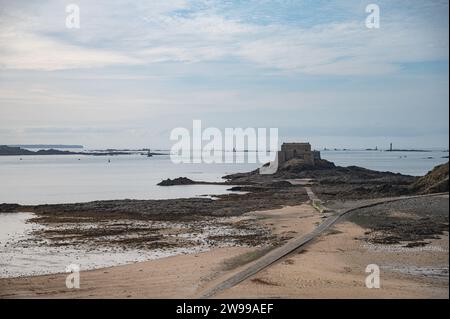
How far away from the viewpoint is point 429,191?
31172 millimetres

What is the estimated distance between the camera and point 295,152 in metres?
70.7

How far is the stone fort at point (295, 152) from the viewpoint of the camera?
69.5 metres

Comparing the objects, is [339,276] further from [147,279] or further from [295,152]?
[295,152]

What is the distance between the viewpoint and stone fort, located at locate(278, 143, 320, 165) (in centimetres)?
6950

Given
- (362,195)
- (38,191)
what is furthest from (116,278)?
(38,191)
